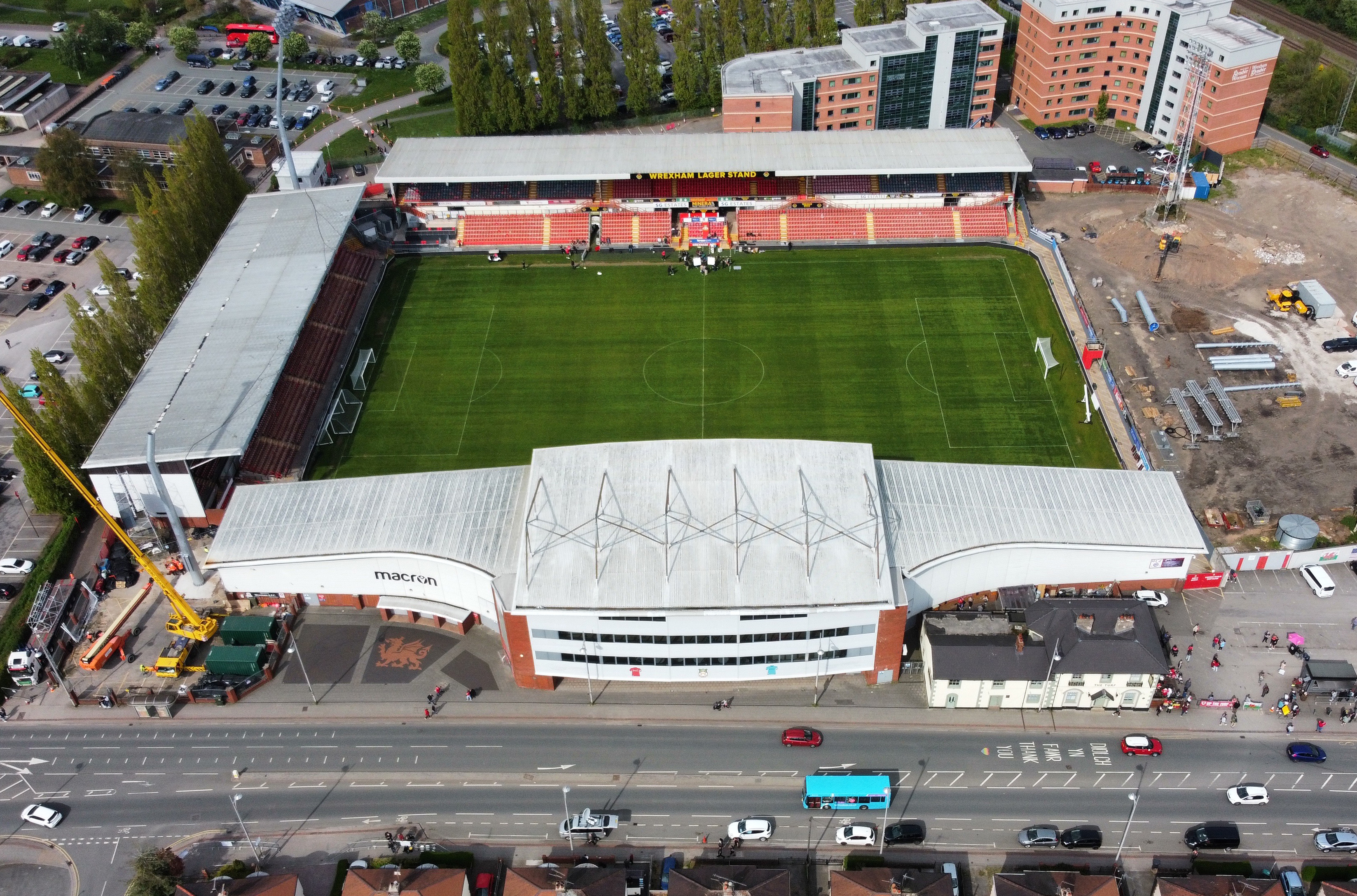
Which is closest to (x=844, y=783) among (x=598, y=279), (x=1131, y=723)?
(x=1131, y=723)

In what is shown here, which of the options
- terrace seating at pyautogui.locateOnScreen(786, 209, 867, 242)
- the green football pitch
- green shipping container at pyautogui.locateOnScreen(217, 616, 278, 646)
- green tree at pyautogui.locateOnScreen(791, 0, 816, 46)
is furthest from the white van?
green tree at pyautogui.locateOnScreen(791, 0, 816, 46)

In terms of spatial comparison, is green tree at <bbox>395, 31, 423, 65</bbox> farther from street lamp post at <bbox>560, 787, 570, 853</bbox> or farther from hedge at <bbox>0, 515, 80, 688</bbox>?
street lamp post at <bbox>560, 787, 570, 853</bbox>

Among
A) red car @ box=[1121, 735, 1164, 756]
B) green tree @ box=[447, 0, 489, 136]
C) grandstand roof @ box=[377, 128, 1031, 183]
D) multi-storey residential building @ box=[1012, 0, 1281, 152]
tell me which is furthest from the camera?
green tree @ box=[447, 0, 489, 136]

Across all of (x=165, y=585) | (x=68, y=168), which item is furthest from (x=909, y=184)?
(x=68, y=168)

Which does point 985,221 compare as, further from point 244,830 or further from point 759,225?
point 244,830

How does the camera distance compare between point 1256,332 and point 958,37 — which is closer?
point 1256,332

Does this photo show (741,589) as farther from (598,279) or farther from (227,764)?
(598,279)
